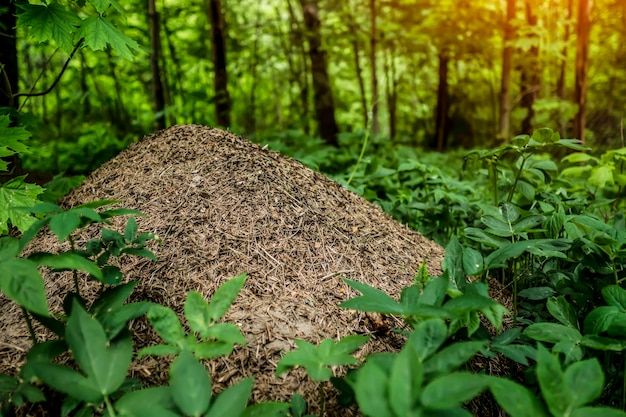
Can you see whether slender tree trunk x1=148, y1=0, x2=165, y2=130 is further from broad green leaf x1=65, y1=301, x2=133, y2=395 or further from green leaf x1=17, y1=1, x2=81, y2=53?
broad green leaf x1=65, y1=301, x2=133, y2=395

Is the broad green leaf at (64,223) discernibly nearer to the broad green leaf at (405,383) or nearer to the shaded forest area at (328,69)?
the broad green leaf at (405,383)

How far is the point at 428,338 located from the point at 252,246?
3.01 feet

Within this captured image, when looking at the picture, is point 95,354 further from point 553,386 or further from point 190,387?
point 553,386

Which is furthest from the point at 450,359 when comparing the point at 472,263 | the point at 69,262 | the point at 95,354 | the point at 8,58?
the point at 8,58

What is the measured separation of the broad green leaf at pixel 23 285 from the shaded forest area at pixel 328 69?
1.20 m

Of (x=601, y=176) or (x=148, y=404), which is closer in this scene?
(x=148, y=404)

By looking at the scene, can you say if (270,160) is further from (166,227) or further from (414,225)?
(414,225)

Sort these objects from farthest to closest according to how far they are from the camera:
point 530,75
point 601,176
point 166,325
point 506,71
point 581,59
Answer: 1. point 530,75
2. point 506,71
3. point 581,59
4. point 601,176
5. point 166,325

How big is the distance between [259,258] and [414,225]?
1437 millimetres

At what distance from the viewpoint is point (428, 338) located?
3.73 ft

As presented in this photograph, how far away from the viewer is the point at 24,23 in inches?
73.5

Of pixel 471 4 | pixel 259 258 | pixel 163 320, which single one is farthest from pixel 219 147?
pixel 471 4

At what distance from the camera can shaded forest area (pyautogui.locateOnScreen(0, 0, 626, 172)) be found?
538cm

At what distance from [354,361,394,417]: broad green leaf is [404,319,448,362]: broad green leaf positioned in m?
0.18
